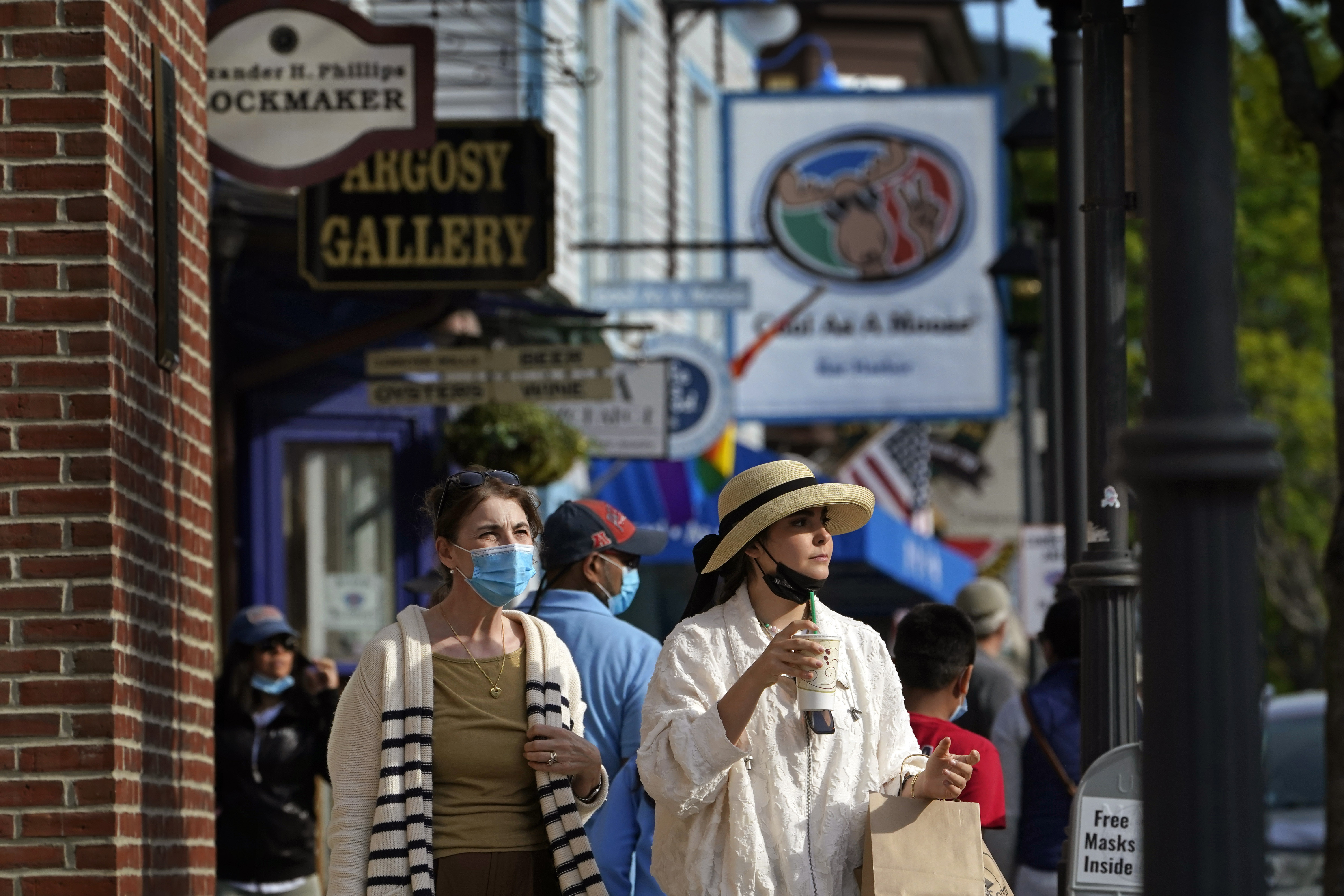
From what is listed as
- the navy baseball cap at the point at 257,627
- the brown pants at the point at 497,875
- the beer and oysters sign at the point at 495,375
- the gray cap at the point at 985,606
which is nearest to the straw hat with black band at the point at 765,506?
the brown pants at the point at 497,875

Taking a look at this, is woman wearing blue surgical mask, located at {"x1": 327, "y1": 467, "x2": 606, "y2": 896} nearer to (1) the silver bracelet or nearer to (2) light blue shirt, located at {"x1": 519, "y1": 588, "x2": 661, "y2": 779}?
(1) the silver bracelet

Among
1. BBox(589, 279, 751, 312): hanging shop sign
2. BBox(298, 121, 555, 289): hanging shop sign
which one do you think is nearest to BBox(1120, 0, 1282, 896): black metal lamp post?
BBox(298, 121, 555, 289): hanging shop sign

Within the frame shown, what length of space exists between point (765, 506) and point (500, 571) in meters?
0.68

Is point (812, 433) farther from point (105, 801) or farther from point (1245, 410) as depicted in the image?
point (1245, 410)

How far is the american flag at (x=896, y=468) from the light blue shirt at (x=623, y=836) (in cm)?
1744

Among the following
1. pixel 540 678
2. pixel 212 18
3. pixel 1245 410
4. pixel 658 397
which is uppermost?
pixel 212 18

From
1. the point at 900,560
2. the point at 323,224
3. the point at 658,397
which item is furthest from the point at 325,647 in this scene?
the point at 900,560

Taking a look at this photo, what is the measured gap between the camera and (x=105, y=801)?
5.85 meters

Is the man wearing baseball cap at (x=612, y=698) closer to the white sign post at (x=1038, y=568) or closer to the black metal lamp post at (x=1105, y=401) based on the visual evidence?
the black metal lamp post at (x=1105, y=401)

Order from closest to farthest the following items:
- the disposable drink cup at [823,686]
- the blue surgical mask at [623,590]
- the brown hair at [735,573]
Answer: the disposable drink cup at [823,686] → the brown hair at [735,573] → the blue surgical mask at [623,590]

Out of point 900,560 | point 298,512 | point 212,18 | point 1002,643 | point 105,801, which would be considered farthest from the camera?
point 900,560

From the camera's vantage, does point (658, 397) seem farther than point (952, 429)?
No

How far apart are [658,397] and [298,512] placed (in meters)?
2.67

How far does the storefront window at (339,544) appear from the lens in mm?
14305
